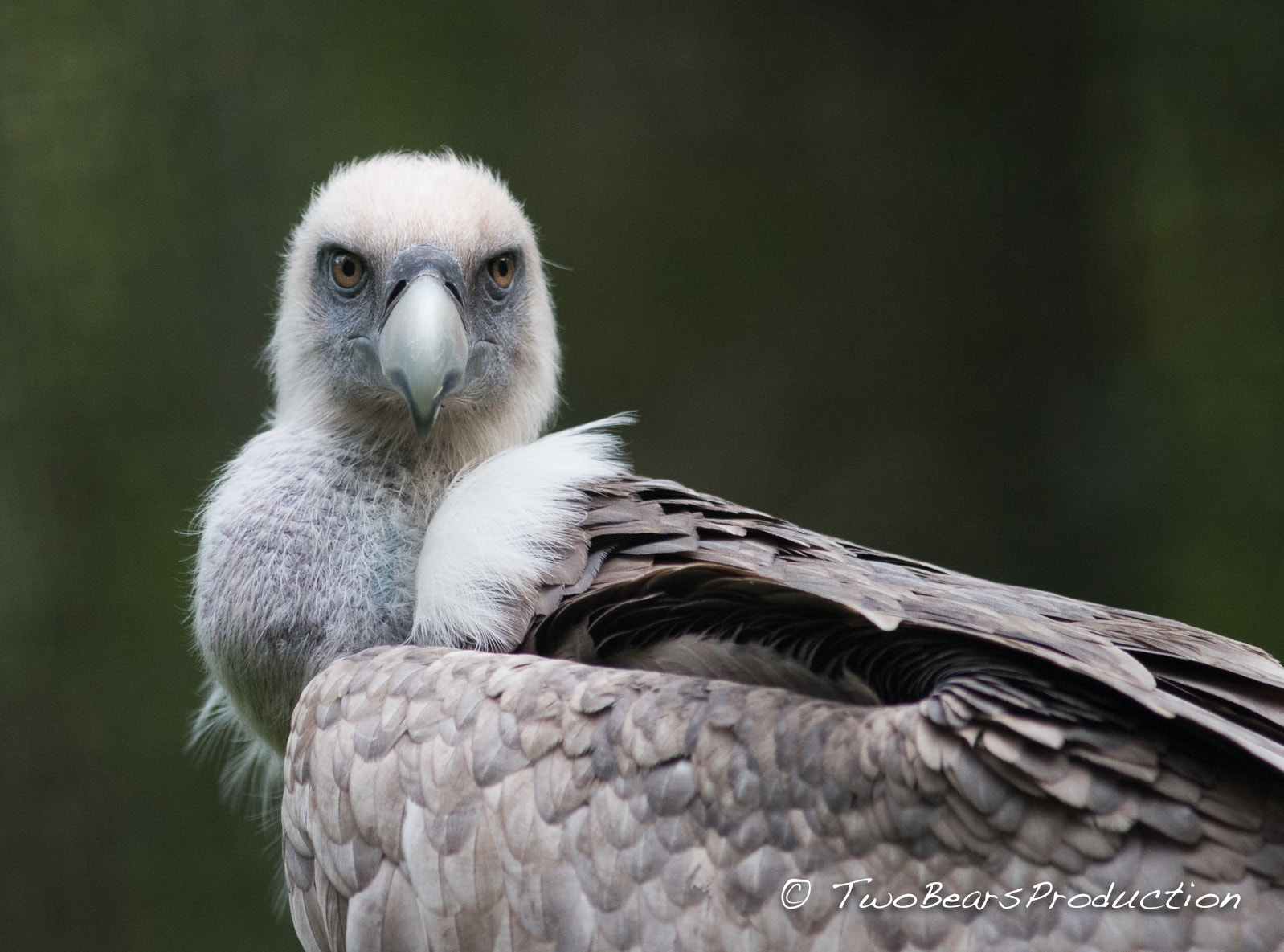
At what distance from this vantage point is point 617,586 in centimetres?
206

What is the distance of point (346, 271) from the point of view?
108 inches

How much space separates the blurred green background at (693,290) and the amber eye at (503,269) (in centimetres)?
286

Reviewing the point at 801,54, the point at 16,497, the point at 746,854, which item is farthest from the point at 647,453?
the point at 746,854

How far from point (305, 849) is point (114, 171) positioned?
14.4 ft

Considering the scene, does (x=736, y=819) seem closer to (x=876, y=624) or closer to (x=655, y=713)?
(x=655, y=713)

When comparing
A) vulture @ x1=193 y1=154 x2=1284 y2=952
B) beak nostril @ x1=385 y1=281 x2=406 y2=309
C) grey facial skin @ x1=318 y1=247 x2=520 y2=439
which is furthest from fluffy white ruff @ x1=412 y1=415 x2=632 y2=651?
beak nostril @ x1=385 y1=281 x2=406 y2=309

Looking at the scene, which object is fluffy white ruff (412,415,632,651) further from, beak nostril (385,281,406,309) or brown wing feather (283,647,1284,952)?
beak nostril (385,281,406,309)

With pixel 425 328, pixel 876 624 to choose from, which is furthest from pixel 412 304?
pixel 876 624

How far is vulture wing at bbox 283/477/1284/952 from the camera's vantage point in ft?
5.23

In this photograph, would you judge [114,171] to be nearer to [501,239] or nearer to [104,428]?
[104,428]

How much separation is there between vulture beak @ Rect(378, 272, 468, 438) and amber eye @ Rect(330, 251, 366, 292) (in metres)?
0.29

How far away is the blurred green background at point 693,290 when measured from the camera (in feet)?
17.8

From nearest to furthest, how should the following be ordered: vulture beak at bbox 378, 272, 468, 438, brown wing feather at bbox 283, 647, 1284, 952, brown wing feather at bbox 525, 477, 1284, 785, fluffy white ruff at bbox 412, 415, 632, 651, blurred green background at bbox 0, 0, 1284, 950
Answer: brown wing feather at bbox 283, 647, 1284, 952 < brown wing feather at bbox 525, 477, 1284, 785 < fluffy white ruff at bbox 412, 415, 632, 651 < vulture beak at bbox 378, 272, 468, 438 < blurred green background at bbox 0, 0, 1284, 950

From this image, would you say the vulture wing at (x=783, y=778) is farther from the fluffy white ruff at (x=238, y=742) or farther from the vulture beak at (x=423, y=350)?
the fluffy white ruff at (x=238, y=742)
